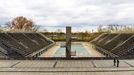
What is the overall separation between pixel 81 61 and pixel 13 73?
531 cm

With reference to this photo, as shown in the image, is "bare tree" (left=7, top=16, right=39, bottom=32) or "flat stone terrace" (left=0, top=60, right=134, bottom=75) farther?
"bare tree" (left=7, top=16, right=39, bottom=32)

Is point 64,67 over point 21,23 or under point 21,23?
under

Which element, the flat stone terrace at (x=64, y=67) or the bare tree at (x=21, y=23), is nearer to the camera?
the flat stone terrace at (x=64, y=67)

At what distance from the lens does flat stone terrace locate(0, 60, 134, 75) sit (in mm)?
14430

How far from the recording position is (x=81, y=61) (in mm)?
18094

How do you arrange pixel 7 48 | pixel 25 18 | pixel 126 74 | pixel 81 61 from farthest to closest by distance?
pixel 25 18 → pixel 7 48 → pixel 81 61 → pixel 126 74

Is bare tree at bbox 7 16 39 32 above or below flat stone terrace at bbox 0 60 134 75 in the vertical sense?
above

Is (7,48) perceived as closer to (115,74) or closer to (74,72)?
(74,72)

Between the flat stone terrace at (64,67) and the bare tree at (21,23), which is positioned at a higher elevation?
the bare tree at (21,23)

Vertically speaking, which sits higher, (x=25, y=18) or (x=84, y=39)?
(x=25, y=18)

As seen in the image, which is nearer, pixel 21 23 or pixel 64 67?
pixel 64 67

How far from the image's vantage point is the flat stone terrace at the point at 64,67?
14430 mm

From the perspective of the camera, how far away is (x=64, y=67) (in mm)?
15797

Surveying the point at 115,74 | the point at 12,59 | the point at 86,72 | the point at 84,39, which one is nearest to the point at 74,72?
the point at 86,72
